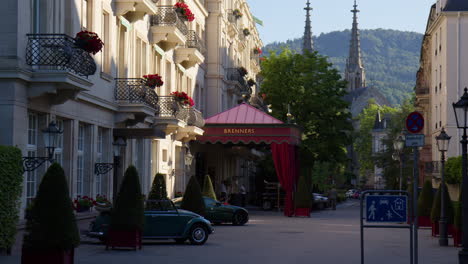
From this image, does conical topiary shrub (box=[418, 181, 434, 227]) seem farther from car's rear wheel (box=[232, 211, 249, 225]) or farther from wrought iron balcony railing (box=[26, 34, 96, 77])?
wrought iron balcony railing (box=[26, 34, 96, 77])

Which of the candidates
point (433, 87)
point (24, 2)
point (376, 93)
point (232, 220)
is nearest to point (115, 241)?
point (24, 2)

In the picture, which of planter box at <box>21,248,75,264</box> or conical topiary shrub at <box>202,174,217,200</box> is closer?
planter box at <box>21,248,75,264</box>

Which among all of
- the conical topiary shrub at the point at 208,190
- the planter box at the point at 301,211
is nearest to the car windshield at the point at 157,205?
the conical topiary shrub at the point at 208,190

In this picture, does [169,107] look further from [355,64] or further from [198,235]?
[355,64]

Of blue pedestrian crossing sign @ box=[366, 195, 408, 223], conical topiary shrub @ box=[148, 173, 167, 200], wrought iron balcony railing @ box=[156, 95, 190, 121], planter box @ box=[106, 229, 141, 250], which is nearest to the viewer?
blue pedestrian crossing sign @ box=[366, 195, 408, 223]

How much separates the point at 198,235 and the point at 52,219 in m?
8.78

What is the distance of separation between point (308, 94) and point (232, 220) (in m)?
27.2

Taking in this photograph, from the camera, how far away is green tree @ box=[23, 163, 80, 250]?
44.1 feet

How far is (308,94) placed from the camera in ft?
192

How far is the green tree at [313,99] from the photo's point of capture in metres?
58.4

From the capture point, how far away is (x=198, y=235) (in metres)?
22.1

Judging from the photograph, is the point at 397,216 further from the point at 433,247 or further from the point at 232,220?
the point at 232,220

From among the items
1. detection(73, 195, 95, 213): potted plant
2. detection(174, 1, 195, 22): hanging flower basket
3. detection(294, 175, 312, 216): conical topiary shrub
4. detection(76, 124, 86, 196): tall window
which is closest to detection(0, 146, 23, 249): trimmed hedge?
detection(73, 195, 95, 213): potted plant

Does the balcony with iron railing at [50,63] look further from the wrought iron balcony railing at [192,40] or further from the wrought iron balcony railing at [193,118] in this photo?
the wrought iron balcony railing at [192,40]
